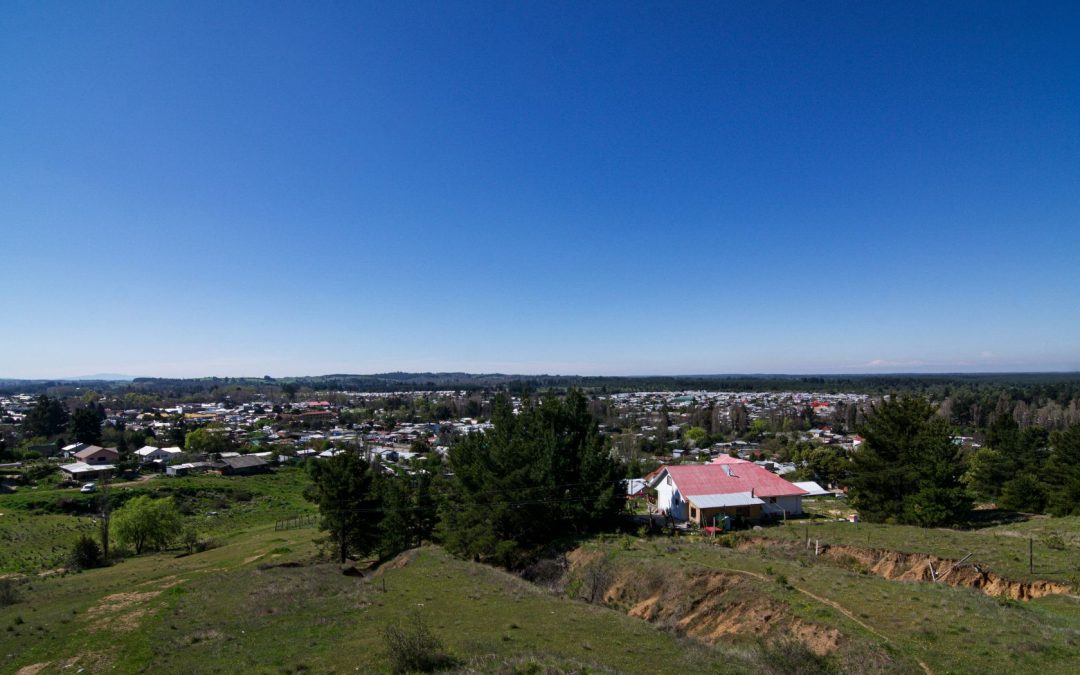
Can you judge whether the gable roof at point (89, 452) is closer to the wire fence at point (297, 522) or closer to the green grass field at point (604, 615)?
the wire fence at point (297, 522)

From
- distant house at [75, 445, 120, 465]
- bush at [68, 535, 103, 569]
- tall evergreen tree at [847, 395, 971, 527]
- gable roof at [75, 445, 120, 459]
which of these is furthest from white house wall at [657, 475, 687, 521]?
gable roof at [75, 445, 120, 459]

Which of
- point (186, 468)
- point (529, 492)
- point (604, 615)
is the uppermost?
point (529, 492)

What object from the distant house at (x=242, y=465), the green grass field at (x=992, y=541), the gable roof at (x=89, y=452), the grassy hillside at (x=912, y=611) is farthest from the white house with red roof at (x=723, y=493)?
the gable roof at (x=89, y=452)

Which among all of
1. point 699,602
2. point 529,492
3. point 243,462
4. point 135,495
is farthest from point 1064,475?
point 243,462

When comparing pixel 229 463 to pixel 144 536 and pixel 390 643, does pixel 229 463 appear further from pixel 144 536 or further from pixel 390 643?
pixel 390 643

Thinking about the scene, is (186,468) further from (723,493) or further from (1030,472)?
(1030,472)
